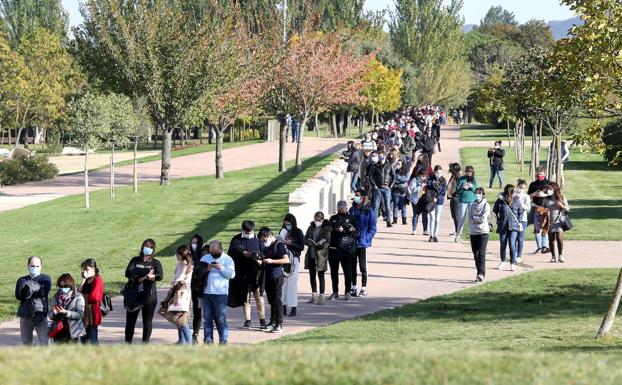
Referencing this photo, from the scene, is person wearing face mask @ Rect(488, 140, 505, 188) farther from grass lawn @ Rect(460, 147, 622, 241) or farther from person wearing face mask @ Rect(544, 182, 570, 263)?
person wearing face mask @ Rect(544, 182, 570, 263)

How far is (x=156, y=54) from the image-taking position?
4356 centimetres

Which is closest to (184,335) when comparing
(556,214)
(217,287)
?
(217,287)

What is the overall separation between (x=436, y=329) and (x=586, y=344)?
2.39 m

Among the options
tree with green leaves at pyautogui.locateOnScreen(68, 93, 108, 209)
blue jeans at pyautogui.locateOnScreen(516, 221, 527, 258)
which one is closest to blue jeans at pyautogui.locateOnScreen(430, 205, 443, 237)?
blue jeans at pyautogui.locateOnScreen(516, 221, 527, 258)

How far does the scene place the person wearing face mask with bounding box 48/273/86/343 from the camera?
1438cm

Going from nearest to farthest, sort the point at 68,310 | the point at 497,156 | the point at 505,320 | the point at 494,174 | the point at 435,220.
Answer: the point at 68,310
the point at 505,320
the point at 435,220
the point at 497,156
the point at 494,174

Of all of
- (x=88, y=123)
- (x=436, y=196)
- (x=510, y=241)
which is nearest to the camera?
(x=510, y=241)

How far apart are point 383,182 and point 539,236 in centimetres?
490

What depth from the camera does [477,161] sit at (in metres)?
49.2

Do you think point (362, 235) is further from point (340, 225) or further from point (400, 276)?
point (400, 276)

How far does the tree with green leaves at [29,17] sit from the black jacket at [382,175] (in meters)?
68.1

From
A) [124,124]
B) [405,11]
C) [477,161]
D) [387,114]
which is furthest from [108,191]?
[405,11]

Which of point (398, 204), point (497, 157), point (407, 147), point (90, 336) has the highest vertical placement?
point (407, 147)

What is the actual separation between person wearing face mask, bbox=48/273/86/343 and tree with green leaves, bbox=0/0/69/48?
263 ft
